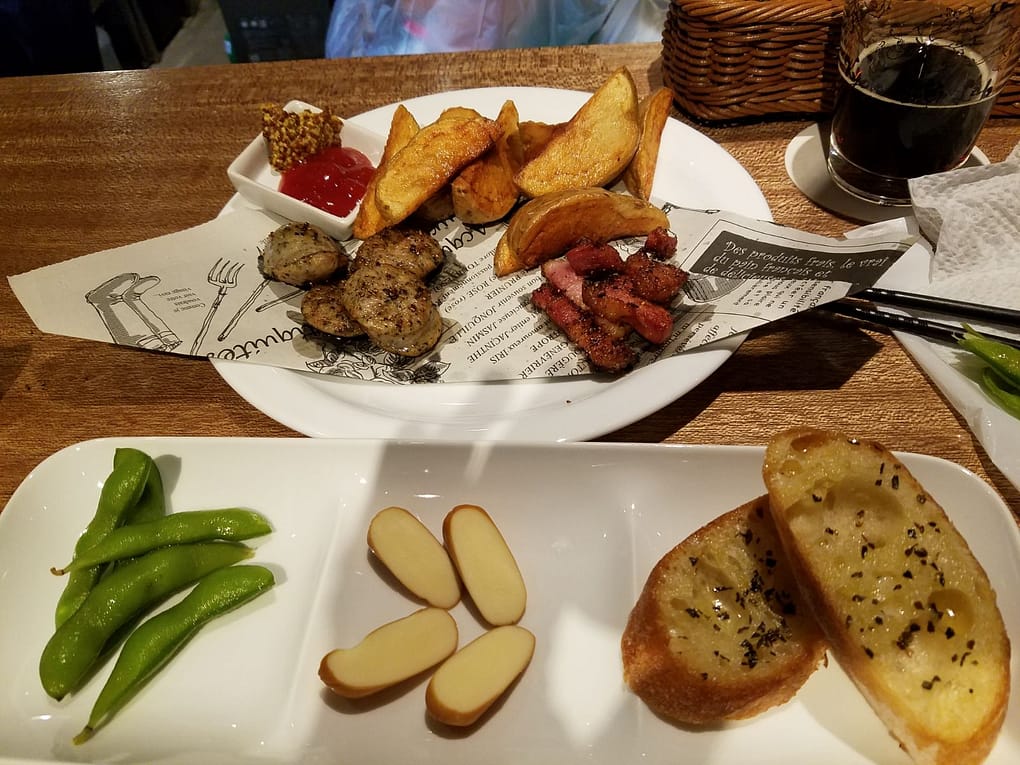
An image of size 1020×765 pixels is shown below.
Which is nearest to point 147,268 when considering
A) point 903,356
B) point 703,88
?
point 703,88

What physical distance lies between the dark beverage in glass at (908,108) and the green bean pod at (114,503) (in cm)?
200

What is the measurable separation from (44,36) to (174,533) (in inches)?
156

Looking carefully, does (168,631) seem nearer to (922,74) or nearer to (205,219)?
(205,219)

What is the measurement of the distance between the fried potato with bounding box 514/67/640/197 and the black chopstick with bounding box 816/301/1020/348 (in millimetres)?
732

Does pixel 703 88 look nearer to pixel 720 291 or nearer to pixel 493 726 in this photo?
pixel 720 291

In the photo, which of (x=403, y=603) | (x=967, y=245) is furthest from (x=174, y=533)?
(x=967, y=245)

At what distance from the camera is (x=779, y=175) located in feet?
7.03

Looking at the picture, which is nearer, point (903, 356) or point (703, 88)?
point (903, 356)

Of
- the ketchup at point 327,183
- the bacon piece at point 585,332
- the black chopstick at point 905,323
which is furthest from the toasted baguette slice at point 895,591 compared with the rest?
the ketchup at point 327,183

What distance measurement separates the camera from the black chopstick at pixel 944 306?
58.9 inches

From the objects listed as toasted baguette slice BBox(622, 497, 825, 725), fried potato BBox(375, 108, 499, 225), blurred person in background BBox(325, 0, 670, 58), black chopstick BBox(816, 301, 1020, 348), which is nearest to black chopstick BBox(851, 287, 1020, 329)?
black chopstick BBox(816, 301, 1020, 348)

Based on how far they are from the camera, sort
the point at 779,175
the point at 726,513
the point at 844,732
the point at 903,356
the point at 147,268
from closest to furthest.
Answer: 1. the point at 844,732
2. the point at 726,513
3. the point at 903,356
4. the point at 147,268
5. the point at 779,175

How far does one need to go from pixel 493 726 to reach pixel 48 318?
4.82 feet

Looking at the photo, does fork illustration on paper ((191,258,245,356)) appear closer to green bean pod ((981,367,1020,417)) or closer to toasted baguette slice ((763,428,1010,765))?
toasted baguette slice ((763,428,1010,765))
